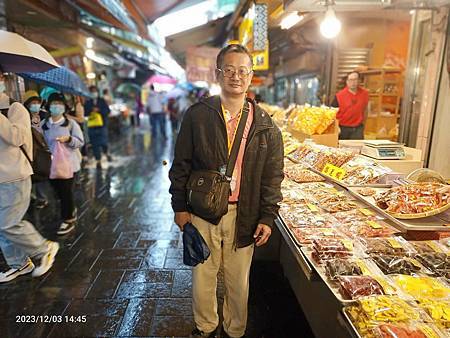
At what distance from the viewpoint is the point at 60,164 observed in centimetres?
533

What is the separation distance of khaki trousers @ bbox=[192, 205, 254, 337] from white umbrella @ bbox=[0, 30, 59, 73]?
112 inches

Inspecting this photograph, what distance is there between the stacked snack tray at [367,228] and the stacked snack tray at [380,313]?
822mm

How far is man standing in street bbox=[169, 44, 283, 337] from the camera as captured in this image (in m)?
2.53

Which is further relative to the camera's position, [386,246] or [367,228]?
[367,228]

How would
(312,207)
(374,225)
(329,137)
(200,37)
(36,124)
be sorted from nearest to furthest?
(374,225) < (312,207) < (329,137) < (36,124) < (200,37)

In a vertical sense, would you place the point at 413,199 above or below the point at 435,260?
above

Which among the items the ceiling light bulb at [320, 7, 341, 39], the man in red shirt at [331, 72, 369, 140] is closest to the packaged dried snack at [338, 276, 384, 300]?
the ceiling light bulb at [320, 7, 341, 39]

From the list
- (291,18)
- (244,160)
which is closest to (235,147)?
(244,160)

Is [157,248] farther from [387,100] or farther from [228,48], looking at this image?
[387,100]

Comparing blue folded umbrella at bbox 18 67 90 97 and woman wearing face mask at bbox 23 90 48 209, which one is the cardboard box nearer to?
woman wearing face mask at bbox 23 90 48 209

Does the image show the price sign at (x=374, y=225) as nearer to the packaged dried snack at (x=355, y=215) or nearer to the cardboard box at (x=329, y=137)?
the packaged dried snack at (x=355, y=215)

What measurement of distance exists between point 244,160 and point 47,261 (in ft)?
10.5

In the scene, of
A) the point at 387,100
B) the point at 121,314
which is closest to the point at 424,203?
the point at 121,314

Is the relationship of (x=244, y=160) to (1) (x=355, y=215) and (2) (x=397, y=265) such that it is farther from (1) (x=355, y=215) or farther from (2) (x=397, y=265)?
(2) (x=397, y=265)
